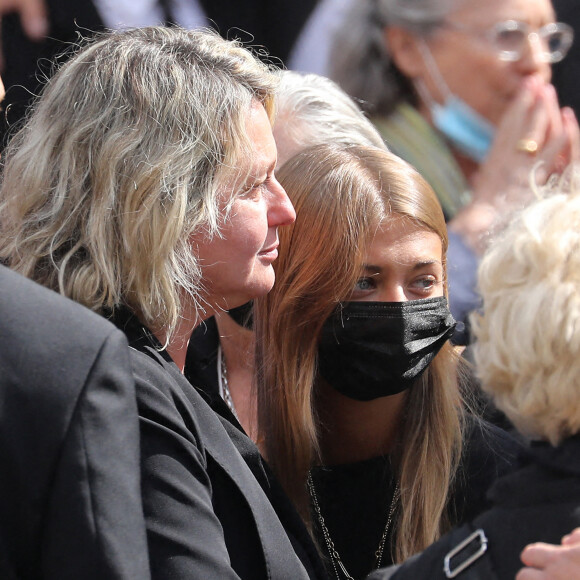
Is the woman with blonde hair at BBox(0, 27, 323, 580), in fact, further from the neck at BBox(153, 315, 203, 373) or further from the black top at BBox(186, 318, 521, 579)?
the black top at BBox(186, 318, 521, 579)

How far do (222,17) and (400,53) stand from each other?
77cm

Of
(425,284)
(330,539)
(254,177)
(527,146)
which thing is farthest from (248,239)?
(527,146)

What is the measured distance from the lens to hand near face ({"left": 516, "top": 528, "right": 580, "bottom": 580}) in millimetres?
1256

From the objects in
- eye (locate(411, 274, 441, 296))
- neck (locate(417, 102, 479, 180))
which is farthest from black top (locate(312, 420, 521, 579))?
neck (locate(417, 102, 479, 180))

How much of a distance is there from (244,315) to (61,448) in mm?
1355

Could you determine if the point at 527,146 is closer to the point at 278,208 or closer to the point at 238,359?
the point at 238,359

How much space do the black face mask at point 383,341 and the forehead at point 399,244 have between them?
109mm

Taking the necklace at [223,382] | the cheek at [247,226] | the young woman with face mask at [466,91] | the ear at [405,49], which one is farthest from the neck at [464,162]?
the cheek at [247,226]

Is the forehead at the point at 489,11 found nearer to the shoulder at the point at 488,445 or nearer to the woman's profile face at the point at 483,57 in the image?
the woman's profile face at the point at 483,57

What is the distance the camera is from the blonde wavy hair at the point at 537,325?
1.32 meters

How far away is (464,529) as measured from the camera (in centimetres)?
142

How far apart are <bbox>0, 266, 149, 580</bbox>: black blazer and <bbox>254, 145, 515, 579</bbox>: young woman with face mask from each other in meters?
0.93

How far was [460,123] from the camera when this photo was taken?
3441 mm

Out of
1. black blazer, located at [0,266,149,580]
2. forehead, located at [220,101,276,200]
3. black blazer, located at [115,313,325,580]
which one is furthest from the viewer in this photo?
forehead, located at [220,101,276,200]
